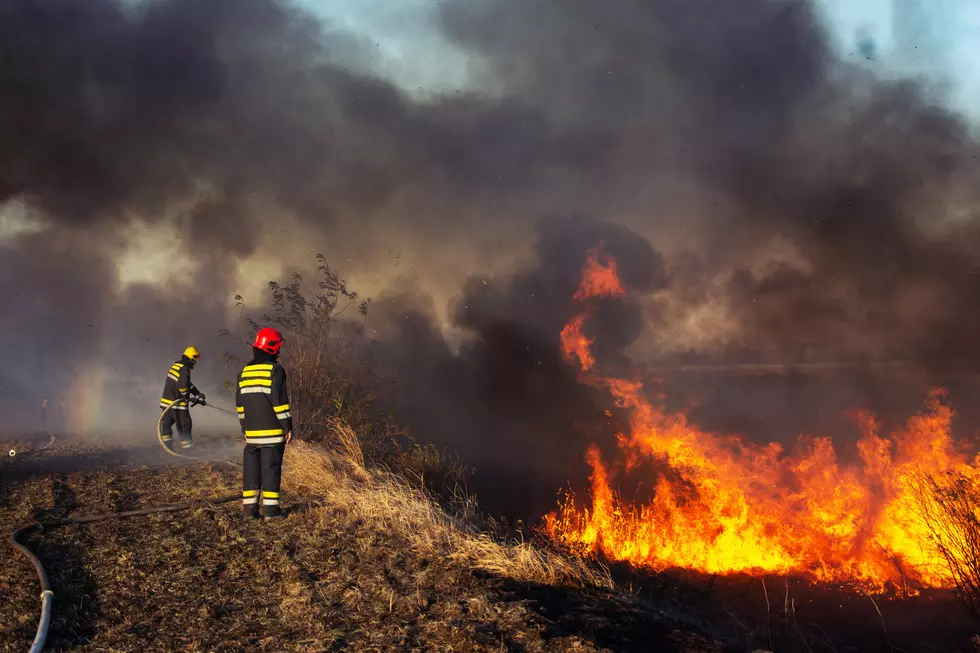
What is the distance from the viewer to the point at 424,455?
10938 mm

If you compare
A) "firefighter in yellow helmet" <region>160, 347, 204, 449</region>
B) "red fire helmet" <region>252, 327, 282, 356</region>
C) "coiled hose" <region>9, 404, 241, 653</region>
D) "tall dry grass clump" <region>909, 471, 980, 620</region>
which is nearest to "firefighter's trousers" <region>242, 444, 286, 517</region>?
"coiled hose" <region>9, 404, 241, 653</region>

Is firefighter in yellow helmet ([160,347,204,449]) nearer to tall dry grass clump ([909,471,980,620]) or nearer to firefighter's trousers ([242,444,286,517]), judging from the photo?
firefighter's trousers ([242,444,286,517])

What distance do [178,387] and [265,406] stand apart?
676cm

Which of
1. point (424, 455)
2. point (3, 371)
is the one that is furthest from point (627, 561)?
point (3, 371)

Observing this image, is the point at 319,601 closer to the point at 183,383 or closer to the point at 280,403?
the point at 280,403

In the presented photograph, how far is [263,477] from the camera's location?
686 centimetres

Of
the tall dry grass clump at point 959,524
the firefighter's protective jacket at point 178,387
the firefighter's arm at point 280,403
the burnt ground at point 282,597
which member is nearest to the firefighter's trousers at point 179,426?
the firefighter's protective jacket at point 178,387

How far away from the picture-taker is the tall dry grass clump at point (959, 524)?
4.70 meters

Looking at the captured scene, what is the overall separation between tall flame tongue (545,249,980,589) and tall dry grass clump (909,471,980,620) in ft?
11.2

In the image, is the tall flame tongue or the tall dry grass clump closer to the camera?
the tall dry grass clump

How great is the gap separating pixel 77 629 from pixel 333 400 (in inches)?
276

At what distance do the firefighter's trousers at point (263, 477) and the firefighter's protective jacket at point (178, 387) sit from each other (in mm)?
6361

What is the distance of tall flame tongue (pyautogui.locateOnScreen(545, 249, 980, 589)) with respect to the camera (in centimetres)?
956

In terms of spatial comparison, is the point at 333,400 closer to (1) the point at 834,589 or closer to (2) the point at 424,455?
(2) the point at 424,455
